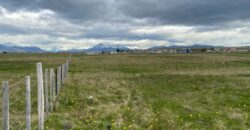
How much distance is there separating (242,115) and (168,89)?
28.8 feet

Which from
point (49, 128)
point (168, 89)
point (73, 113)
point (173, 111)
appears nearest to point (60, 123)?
point (49, 128)

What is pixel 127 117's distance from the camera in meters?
12.5

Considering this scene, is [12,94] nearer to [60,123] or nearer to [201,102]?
[60,123]

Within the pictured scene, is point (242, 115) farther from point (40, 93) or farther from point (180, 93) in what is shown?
point (40, 93)

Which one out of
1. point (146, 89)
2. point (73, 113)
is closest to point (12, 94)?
point (73, 113)

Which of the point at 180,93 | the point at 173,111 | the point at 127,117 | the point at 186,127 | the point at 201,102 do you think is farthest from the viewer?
the point at 180,93

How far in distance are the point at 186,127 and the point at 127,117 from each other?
2756mm

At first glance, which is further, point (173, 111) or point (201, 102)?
point (201, 102)

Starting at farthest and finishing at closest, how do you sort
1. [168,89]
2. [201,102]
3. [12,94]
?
[168,89] → [12,94] → [201,102]

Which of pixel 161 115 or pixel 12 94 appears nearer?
pixel 161 115

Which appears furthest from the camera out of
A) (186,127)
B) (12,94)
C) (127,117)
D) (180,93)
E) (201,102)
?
(180,93)

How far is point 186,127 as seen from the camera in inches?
438

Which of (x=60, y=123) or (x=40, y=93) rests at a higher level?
(x=40, y=93)

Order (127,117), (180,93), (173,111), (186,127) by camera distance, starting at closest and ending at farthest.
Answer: (186,127) → (127,117) → (173,111) → (180,93)
